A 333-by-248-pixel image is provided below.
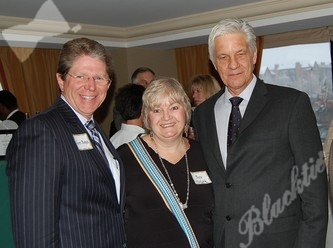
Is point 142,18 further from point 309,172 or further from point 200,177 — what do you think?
point 309,172

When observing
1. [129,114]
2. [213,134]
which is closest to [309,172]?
[213,134]

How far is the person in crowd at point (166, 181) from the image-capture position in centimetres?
180

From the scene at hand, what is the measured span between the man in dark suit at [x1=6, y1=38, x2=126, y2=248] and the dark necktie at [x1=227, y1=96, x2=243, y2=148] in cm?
50

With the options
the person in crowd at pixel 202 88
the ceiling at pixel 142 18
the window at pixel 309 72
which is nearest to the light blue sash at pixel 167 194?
the person in crowd at pixel 202 88

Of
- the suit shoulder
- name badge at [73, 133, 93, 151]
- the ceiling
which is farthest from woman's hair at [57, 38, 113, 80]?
the ceiling

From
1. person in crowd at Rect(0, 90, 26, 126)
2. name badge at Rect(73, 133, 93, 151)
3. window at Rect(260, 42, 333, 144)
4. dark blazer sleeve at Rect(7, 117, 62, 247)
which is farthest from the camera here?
Result: window at Rect(260, 42, 333, 144)

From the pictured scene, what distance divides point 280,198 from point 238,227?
22 centimetres

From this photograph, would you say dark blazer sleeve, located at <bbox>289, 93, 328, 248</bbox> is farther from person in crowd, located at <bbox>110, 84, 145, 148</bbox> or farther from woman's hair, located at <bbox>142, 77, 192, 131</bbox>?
person in crowd, located at <bbox>110, 84, 145, 148</bbox>

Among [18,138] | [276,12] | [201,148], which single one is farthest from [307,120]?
[276,12]

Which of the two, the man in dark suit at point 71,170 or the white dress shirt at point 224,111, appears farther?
the white dress shirt at point 224,111

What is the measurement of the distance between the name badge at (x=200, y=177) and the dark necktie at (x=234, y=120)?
0.58ft

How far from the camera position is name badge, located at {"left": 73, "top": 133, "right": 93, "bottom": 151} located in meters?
1.50

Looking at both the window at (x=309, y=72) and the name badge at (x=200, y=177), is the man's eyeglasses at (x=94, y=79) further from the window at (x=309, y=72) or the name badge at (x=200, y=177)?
the window at (x=309, y=72)

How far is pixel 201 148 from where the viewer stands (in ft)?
6.61
